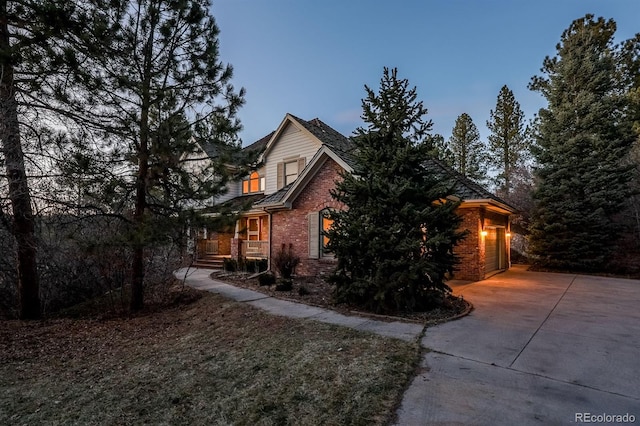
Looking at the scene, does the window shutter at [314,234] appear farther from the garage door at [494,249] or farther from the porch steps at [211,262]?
the garage door at [494,249]

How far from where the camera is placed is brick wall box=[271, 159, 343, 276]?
11520mm

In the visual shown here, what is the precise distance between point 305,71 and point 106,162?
18.2 metres

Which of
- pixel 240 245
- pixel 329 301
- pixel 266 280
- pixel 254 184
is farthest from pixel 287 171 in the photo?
pixel 329 301

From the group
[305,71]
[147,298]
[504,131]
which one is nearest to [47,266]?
[147,298]

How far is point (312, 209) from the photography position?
12000 mm

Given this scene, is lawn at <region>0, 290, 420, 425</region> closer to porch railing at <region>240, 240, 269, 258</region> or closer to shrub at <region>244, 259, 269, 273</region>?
shrub at <region>244, 259, 269, 273</region>

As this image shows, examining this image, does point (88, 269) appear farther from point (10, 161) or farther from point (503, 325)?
point (503, 325)

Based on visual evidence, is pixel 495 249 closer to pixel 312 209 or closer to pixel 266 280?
pixel 312 209

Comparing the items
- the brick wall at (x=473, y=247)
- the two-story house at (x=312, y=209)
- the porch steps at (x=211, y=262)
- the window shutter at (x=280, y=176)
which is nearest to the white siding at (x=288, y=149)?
the two-story house at (x=312, y=209)

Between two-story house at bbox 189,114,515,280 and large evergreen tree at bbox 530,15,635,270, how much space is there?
227 centimetres

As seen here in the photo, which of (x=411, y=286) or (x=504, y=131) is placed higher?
(x=504, y=131)

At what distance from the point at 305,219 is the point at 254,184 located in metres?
7.29

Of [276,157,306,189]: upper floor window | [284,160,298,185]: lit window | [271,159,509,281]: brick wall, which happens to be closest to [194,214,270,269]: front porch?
[276,157,306,189]: upper floor window

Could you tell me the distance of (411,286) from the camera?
6559 mm
